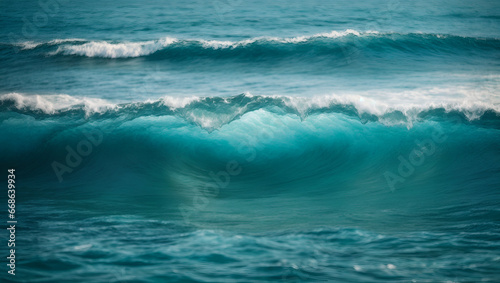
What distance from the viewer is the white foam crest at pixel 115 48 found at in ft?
46.8

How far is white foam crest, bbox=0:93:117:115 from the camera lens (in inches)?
348

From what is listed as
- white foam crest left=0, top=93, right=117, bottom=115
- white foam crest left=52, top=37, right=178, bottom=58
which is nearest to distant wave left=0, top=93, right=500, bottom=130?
white foam crest left=0, top=93, right=117, bottom=115

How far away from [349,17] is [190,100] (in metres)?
11.1

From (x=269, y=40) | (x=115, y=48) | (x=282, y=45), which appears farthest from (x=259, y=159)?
(x=115, y=48)

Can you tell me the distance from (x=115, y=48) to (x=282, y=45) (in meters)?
5.54

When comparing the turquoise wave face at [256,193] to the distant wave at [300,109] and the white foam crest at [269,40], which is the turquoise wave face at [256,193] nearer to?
the distant wave at [300,109]

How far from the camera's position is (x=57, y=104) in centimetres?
948

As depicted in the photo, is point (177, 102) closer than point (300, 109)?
No

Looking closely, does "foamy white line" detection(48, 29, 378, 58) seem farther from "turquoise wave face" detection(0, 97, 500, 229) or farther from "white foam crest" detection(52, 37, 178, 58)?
"turquoise wave face" detection(0, 97, 500, 229)

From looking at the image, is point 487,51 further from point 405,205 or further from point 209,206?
point 209,206

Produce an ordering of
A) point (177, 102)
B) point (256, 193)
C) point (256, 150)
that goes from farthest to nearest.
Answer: point (177, 102) < point (256, 150) < point (256, 193)

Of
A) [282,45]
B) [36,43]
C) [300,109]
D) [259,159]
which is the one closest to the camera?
[259,159]

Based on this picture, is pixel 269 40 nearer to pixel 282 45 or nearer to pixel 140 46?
pixel 282 45

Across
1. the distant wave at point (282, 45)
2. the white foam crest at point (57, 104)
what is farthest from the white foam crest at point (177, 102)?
the distant wave at point (282, 45)
